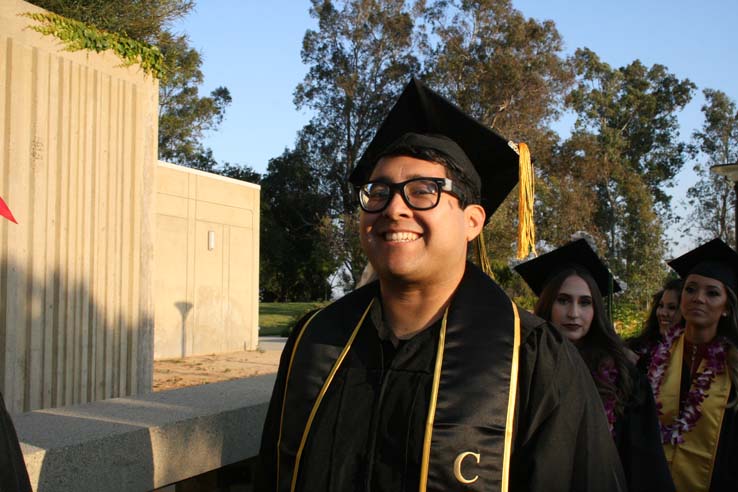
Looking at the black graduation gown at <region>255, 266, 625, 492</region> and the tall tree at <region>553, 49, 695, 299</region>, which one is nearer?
the black graduation gown at <region>255, 266, 625, 492</region>

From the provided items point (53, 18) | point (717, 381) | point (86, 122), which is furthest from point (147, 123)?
point (717, 381)

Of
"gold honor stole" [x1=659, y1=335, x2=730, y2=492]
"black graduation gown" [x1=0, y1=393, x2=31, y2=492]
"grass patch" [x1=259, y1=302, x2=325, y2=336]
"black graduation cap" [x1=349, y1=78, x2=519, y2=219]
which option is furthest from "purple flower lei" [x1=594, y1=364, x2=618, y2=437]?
"grass patch" [x1=259, y1=302, x2=325, y2=336]

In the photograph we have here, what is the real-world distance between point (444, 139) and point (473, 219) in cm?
29

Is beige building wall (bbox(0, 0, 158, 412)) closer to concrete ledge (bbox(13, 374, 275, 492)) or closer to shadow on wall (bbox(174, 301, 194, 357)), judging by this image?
concrete ledge (bbox(13, 374, 275, 492))

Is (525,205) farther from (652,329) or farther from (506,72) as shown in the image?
(506,72)

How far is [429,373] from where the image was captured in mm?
2045

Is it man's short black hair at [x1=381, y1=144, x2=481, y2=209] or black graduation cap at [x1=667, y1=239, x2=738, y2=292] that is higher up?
man's short black hair at [x1=381, y1=144, x2=481, y2=209]

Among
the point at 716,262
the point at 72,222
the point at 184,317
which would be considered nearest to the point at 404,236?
the point at 716,262

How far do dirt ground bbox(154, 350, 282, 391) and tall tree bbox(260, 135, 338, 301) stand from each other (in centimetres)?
1764

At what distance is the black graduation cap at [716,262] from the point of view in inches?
174

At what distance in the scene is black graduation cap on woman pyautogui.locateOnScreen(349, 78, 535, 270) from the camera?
2.31 meters

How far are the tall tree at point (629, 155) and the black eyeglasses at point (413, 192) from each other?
32.2m

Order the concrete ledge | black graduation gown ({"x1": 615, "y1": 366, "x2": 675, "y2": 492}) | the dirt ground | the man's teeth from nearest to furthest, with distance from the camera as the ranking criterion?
the man's teeth → the concrete ledge → black graduation gown ({"x1": 615, "y1": 366, "x2": 675, "y2": 492}) → the dirt ground

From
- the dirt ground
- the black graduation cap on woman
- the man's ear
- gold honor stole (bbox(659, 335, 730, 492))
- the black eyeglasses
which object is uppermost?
the black graduation cap on woman
